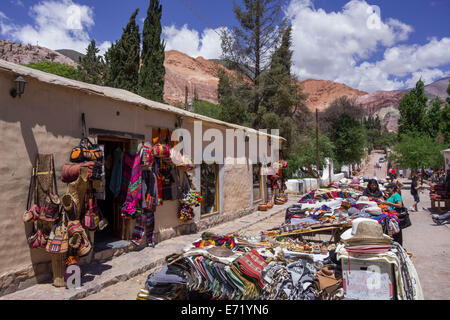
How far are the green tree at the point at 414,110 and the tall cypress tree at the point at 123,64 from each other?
2894cm

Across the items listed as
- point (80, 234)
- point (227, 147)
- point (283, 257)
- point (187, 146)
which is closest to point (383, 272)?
point (283, 257)

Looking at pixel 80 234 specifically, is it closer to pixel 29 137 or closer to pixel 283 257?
pixel 29 137

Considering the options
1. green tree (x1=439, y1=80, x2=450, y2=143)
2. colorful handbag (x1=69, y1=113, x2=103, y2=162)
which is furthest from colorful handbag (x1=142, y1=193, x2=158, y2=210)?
green tree (x1=439, y1=80, x2=450, y2=143)

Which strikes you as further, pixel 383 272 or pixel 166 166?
pixel 166 166

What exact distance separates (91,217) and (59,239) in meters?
0.62

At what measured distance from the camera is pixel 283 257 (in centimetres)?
454

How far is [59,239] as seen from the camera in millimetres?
4168

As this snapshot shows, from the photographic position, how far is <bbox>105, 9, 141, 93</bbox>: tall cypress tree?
20703mm

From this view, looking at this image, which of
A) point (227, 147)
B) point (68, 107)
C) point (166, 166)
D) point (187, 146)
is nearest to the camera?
point (68, 107)

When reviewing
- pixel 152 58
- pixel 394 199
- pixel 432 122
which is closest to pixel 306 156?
pixel 152 58

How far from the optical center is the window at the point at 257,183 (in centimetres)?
1262

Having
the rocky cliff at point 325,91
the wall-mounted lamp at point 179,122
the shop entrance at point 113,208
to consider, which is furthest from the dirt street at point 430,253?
the rocky cliff at point 325,91
